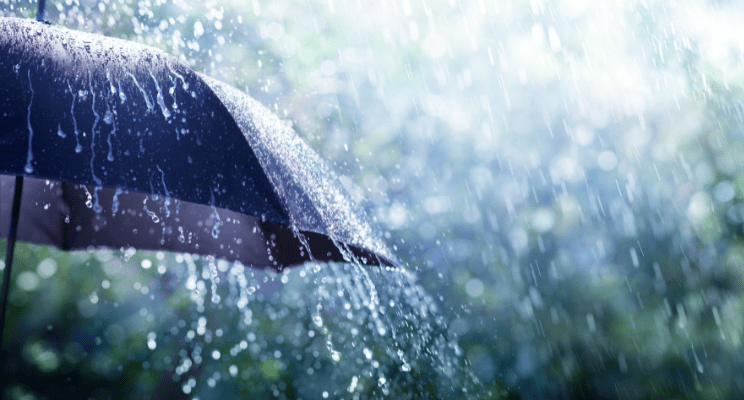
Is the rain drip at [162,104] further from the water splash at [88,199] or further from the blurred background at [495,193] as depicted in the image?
the blurred background at [495,193]

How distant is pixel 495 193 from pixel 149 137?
20.2ft

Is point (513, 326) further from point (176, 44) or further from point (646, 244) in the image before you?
point (176, 44)

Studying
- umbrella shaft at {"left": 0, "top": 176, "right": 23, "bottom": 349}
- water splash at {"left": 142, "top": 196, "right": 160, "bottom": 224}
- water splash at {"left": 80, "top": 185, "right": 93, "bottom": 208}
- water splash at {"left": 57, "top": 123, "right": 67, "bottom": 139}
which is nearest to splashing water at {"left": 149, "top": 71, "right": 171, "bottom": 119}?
water splash at {"left": 57, "top": 123, "right": 67, "bottom": 139}

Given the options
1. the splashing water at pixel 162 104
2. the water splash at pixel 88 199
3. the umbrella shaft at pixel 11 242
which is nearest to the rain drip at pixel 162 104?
the splashing water at pixel 162 104

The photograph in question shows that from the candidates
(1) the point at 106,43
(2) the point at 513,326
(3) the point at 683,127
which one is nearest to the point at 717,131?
(3) the point at 683,127

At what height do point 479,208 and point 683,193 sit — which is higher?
point 683,193

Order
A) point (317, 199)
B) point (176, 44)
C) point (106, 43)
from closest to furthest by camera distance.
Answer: point (106, 43), point (317, 199), point (176, 44)

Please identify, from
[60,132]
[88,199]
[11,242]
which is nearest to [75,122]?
[60,132]

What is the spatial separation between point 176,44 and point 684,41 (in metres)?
7.21

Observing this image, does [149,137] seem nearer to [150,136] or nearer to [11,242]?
[150,136]

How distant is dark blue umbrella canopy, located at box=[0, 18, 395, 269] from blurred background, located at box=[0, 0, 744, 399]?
4981 millimetres

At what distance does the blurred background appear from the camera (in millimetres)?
5934

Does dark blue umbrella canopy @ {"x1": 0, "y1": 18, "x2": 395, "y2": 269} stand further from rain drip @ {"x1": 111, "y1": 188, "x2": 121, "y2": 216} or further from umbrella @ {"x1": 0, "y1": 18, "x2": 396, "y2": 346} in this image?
rain drip @ {"x1": 111, "y1": 188, "x2": 121, "y2": 216}

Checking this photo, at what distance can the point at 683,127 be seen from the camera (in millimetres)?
6953
